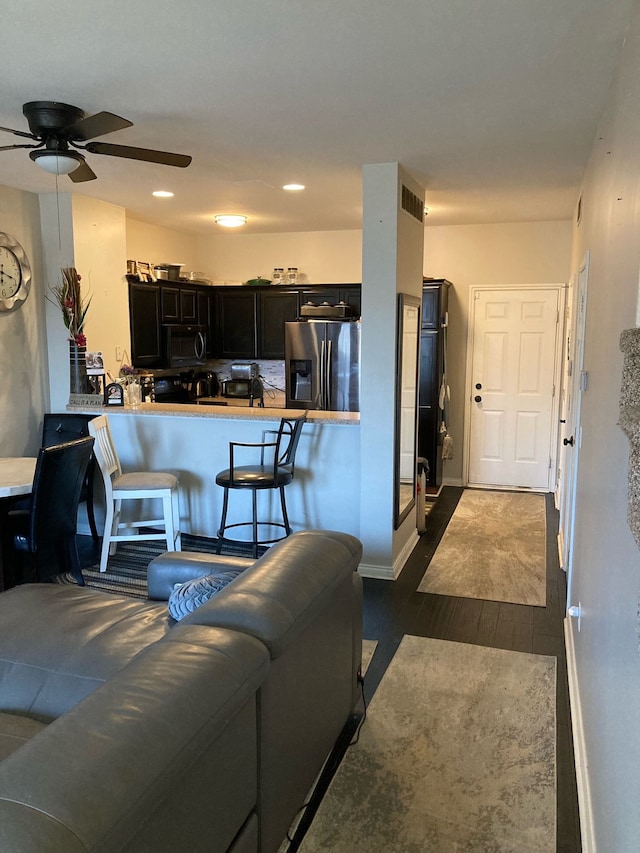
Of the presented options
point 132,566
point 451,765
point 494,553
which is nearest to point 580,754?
point 451,765

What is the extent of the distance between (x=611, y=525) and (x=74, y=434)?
12.9 ft

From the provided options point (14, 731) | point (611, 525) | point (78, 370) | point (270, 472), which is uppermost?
point (78, 370)

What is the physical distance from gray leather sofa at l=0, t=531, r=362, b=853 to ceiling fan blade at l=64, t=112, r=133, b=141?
1779 mm

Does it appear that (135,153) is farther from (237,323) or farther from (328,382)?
(237,323)

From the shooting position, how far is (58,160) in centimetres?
286

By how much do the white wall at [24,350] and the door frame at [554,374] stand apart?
391cm

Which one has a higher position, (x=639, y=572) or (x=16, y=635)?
(x=639, y=572)

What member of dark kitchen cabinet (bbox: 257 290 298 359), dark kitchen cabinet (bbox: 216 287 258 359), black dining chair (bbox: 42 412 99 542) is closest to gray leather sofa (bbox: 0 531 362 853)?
black dining chair (bbox: 42 412 99 542)

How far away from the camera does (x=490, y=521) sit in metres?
5.42

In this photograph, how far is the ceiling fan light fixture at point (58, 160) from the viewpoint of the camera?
9.35 ft

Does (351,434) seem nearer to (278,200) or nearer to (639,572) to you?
(278,200)

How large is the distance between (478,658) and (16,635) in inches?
81.3

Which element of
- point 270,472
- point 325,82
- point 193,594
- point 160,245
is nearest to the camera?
point 193,594

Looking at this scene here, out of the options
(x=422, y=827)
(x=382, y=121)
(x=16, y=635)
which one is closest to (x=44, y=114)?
(x=382, y=121)
